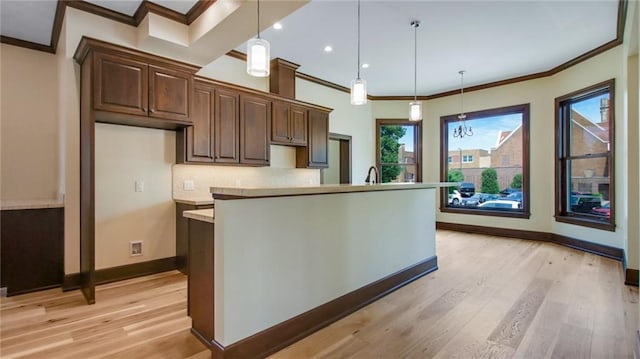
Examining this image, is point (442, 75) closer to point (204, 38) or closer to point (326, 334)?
point (204, 38)

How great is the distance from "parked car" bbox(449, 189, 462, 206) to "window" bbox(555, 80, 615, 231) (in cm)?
173

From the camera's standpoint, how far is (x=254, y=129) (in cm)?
434

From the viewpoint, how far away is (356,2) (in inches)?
128

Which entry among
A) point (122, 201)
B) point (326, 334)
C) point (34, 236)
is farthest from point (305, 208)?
point (34, 236)

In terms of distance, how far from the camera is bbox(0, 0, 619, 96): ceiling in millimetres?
3299

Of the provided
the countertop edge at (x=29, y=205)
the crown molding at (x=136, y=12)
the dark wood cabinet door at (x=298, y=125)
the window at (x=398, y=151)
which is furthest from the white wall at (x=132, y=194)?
the window at (x=398, y=151)

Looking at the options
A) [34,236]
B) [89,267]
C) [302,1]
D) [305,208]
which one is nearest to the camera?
[305,208]

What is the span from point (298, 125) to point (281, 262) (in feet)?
10.4

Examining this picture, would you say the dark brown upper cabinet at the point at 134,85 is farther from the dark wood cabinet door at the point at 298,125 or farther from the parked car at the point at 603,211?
the parked car at the point at 603,211

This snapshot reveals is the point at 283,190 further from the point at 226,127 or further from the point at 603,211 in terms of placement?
the point at 603,211

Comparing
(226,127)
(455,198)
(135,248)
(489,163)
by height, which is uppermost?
(226,127)

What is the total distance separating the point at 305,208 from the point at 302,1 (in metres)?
1.71

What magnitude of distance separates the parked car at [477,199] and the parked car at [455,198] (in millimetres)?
104

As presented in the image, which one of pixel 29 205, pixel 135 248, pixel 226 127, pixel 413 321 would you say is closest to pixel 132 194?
pixel 135 248
